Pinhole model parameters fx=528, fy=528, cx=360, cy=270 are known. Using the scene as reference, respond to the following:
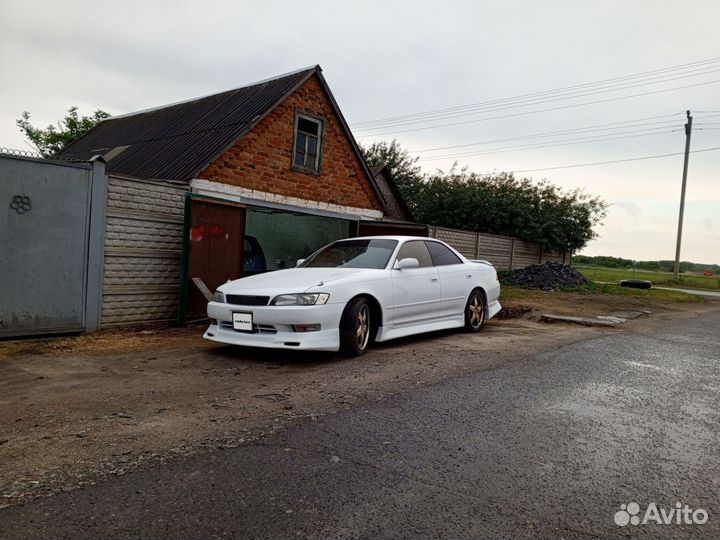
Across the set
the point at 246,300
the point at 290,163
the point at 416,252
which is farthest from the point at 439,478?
the point at 290,163

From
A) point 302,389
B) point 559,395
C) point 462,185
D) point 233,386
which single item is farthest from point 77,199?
point 462,185

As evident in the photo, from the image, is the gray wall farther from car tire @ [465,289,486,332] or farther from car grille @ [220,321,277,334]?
car tire @ [465,289,486,332]

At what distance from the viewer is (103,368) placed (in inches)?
215

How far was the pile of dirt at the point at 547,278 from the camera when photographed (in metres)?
18.9

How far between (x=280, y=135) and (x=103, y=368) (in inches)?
330

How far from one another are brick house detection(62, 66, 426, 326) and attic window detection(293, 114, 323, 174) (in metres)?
0.03

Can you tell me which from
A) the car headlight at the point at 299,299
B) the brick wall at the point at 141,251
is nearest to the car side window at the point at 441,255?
the car headlight at the point at 299,299

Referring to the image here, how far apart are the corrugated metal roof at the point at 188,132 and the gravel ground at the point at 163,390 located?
17.2 feet

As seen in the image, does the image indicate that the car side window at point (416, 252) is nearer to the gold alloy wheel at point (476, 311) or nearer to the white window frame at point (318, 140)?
the gold alloy wheel at point (476, 311)

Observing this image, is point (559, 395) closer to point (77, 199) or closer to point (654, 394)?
point (654, 394)

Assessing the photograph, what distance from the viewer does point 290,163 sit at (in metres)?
12.9

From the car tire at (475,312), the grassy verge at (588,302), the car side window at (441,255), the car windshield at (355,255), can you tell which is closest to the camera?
the car windshield at (355,255)

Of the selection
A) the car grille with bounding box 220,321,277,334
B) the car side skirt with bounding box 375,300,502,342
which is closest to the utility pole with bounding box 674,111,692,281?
the car side skirt with bounding box 375,300,502,342

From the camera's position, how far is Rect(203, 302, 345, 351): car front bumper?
18.4 ft
